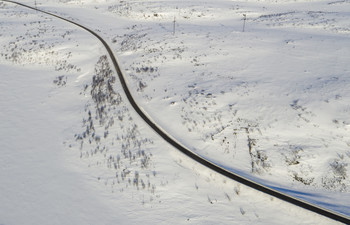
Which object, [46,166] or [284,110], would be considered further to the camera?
[284,110]

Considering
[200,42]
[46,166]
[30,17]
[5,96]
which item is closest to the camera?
[46,166]

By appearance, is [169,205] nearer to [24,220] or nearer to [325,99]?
[24,220]

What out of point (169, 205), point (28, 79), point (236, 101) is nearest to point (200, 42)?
point (236, 101)

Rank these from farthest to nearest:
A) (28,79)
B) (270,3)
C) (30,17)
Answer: (270,3), (30,17), (28,79)

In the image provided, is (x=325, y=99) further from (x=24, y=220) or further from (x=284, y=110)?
(x=24, y=220)

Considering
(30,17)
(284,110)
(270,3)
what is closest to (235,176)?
(284,110)

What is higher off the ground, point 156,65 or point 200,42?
point 200,42

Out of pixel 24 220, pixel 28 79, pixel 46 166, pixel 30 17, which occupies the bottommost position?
pixel 24 220
